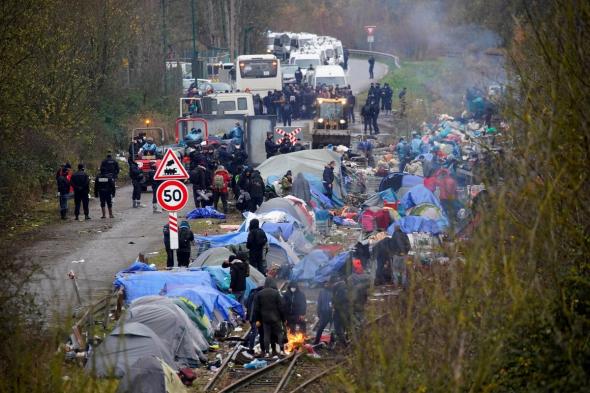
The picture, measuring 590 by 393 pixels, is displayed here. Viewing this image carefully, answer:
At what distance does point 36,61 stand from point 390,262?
13.7 metres

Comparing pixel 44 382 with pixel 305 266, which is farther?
pixel 305 266

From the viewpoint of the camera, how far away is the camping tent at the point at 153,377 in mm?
14805

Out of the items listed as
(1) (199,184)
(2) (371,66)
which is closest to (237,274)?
(1) (199,184)

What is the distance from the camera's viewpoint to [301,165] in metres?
33.3

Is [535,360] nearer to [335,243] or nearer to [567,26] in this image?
[567,26]

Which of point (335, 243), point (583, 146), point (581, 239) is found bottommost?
point (335, 243)

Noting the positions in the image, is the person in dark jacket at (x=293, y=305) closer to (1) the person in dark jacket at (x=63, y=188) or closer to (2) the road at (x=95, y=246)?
(2) the road at (x=95, y=246)

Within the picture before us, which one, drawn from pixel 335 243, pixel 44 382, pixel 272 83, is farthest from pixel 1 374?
pixel 272 83

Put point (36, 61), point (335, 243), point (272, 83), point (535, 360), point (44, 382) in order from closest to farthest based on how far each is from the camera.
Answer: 1. point (44, 382)
2. point (535, 360)
3. point (335, 243)
4. point (36, 61)
5. point (272, 83)

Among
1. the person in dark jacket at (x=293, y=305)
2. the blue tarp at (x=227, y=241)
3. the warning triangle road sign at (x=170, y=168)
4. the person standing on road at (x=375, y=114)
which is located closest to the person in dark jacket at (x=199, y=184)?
the blue tarp at (x=227, y=241)

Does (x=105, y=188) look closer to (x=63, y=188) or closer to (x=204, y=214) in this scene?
(x=63, y=188)

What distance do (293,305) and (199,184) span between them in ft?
40.4

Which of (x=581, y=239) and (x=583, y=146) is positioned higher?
(x=583, y=146)

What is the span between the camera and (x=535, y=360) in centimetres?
1040
